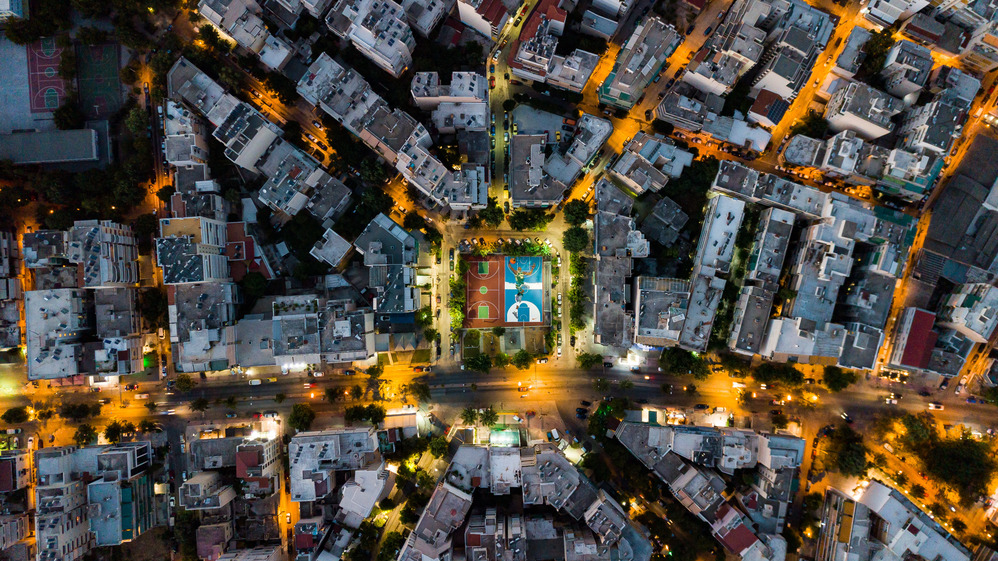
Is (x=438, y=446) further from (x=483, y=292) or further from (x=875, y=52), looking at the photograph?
(x=875, y=52)

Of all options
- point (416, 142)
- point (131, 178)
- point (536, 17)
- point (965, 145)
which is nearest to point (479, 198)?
point (416, 142)

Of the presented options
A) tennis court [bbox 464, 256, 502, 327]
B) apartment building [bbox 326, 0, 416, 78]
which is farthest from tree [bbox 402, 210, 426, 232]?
apartment building [bbox 326, 0, 416, 78]

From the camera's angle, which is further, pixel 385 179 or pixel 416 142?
pixel 385 179

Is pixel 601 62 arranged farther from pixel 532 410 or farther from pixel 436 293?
pixel 532 410

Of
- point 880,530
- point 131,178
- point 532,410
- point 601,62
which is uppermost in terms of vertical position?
point 601,62

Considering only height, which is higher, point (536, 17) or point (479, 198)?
point (536, 17)

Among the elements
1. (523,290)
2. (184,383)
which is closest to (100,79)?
(184,383)

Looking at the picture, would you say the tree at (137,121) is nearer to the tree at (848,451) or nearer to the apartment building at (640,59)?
the apartment building at (640,59)
